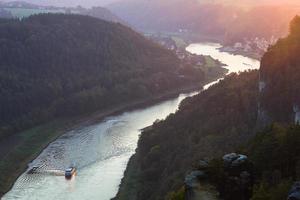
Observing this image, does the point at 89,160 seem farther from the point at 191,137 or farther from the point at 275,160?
the point at 275,160

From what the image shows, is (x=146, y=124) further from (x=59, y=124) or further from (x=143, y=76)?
(x=143, y=76)

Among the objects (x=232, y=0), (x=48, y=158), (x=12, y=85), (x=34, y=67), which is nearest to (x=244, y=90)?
(x=48, y=158)

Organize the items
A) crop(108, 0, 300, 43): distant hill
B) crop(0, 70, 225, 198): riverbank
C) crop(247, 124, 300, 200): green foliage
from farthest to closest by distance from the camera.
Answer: crop(108, 0, 300, 43): distant hill < crop(0, 70, 225, 198): riverbank < crop(247, 124, 300, 200): green foliage

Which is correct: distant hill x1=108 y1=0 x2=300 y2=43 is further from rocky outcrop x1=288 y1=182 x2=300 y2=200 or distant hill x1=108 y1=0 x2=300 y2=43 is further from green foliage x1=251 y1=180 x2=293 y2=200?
rocky outcrop x1=288 y1=182 x2=300 y2=200

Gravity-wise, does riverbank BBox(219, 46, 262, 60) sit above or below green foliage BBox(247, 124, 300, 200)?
below

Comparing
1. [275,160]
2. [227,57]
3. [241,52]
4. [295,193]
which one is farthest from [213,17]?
[295,193]

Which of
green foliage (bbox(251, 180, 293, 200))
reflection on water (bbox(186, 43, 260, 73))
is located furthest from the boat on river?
reflection on water (bbox(186, 43, 260, 73))
